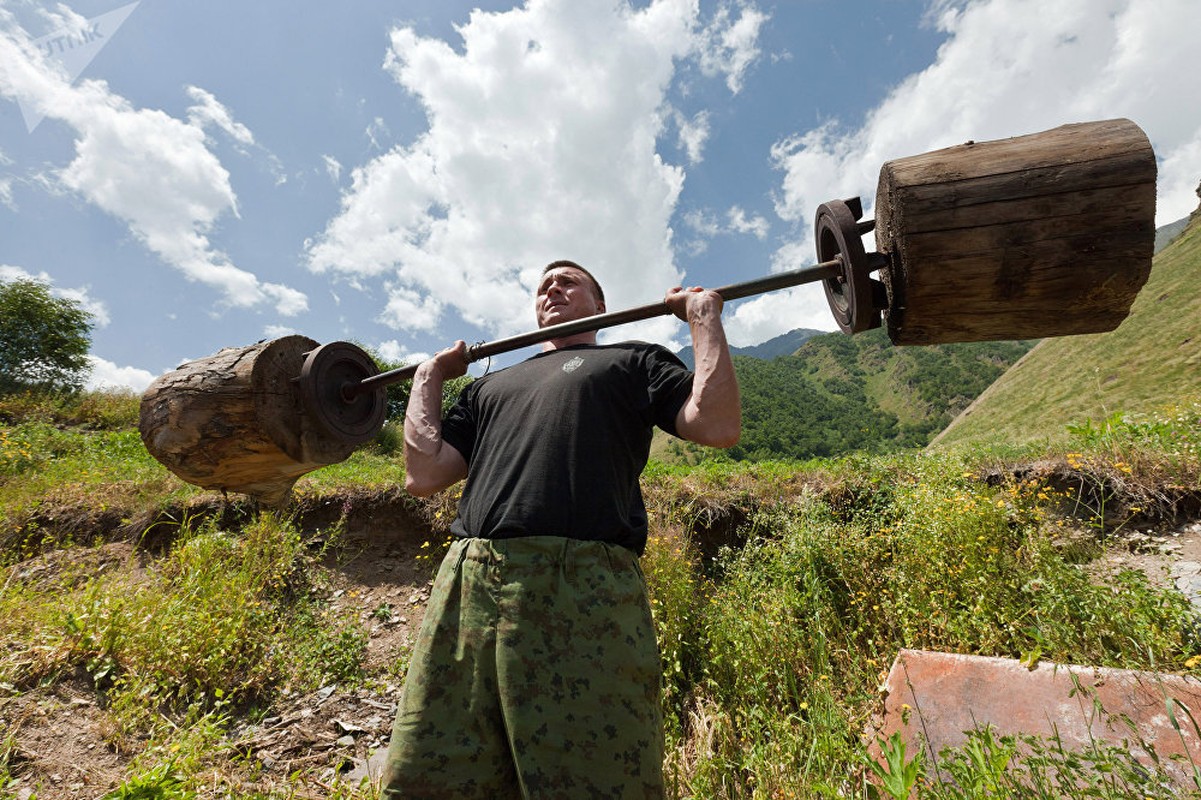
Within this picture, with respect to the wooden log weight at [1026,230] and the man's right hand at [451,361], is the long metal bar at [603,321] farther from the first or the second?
the wooden log weight at [1026,230]

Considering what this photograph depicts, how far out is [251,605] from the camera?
4.58 m

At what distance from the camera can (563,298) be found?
2404mm

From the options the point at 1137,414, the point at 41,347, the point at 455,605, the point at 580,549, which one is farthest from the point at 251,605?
the point at 41,347

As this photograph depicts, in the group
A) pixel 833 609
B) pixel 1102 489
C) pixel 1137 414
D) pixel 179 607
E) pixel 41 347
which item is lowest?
pixel 833 609

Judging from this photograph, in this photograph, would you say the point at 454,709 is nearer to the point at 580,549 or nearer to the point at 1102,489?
the point at 580,549

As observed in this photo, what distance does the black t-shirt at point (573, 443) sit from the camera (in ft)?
5.20

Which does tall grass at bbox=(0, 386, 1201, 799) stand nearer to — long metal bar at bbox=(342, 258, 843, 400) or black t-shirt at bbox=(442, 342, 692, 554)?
black t-shirt at bbox=(442, 342, 692, 554)

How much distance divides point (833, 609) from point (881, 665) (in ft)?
1.81

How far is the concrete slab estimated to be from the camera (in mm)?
1940

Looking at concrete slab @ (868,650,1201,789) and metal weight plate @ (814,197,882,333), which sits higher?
metal weight plate @ (814,197,882,333)

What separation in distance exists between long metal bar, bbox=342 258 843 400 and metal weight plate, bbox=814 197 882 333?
8cm

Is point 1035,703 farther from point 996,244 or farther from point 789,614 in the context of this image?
point 996,244

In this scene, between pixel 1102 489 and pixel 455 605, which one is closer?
pixel 455 605

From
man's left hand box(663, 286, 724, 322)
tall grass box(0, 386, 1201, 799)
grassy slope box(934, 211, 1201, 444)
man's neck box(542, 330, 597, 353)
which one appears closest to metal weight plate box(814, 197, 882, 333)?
man's left hand box(663, 286, 724, 322)
